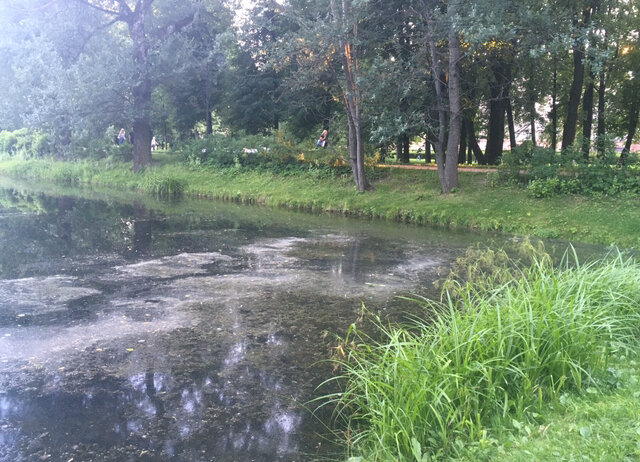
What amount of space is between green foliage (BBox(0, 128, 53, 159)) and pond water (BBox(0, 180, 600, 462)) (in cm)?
2186

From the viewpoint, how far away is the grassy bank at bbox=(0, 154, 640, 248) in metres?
13.8

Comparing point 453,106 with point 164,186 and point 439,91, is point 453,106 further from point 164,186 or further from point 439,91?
point 164,186

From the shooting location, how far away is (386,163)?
22312 mm

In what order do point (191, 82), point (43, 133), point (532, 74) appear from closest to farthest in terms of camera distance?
point (532, 74) < point (191, 82) < point (43, 133)

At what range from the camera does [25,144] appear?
3553 centimetres

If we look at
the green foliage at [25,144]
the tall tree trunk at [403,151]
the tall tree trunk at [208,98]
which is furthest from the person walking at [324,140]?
the green foliage at [25,144]

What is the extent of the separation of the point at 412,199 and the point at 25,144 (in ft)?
95.7

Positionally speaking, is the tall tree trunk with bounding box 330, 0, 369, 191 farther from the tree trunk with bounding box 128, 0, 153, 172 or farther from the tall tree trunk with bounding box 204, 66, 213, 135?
the tall tree trunk with bounding box 204, 66, 213, 135

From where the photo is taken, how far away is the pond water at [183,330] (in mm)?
4328

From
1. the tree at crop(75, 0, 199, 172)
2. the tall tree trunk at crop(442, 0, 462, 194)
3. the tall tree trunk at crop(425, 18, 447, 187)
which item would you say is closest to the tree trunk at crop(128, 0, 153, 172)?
the tree at crop(75, 0, 199, 172)

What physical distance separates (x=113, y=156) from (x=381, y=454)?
29.2 metres

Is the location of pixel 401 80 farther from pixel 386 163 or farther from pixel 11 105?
pixel 11 105

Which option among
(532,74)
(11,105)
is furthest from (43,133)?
(532,74)

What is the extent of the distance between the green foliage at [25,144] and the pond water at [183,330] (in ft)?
71.7
